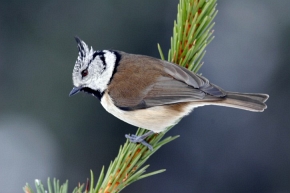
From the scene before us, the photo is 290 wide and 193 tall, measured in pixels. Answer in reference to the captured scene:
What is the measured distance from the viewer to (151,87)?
99.6 inches

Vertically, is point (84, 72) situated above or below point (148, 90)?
above

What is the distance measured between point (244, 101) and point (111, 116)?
1628mm

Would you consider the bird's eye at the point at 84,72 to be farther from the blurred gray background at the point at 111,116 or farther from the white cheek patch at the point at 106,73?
the blurred gray background at the point at 111,116

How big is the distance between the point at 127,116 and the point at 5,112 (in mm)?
1809

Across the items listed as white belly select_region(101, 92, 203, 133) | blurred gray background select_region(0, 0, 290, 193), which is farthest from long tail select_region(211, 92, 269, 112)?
blurred gray background select_region(0, 0, 290, 193)

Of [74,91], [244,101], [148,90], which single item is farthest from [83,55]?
[244,101]

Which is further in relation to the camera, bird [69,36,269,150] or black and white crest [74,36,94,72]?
black and white crest [74,36,94,72]

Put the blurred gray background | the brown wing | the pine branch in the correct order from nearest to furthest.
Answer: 1. the pine branch
2. the brown wing
3. the blurred gray background

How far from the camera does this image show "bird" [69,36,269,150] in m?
2.41

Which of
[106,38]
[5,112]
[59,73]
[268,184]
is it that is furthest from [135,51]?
[268,184]

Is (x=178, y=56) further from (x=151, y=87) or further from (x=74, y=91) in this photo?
(x=74, y=91)

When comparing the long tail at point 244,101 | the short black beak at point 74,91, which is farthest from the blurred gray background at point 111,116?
the long tail at point 244,101

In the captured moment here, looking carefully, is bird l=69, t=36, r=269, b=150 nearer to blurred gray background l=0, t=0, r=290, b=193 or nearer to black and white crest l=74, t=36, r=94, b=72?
black and white crest l=74, t=36, r=94, b=72

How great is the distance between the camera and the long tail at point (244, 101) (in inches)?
94.3
